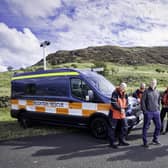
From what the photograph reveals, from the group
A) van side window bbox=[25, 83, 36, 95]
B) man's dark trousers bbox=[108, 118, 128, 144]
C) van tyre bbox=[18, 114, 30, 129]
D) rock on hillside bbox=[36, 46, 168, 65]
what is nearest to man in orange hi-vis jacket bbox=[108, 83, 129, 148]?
man's dark trousers bbox=[108, 118, 128, 144]

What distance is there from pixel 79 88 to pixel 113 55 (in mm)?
112219

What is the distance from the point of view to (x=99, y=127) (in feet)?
20.9

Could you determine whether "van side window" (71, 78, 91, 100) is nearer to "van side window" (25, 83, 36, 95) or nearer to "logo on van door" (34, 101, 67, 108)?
"logo on van door" (34, 101, 67, 108)

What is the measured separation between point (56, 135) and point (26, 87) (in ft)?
8.06

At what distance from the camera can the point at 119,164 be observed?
4453 mm

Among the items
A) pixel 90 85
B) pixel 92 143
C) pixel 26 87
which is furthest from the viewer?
pixel 26 87

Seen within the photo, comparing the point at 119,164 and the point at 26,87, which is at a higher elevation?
the point at 26,87

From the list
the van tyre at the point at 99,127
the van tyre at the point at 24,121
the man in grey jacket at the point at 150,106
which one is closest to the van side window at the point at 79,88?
the van tyre at the point at 99,127

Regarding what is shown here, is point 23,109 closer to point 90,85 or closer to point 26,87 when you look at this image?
point 26,87

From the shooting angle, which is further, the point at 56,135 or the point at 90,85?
the point at 56,135

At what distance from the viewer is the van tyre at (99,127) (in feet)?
20.5

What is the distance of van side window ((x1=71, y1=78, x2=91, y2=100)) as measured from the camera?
21.5ft

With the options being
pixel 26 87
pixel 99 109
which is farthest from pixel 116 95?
pixel 26 87

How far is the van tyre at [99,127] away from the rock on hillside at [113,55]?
10034 centimetres
